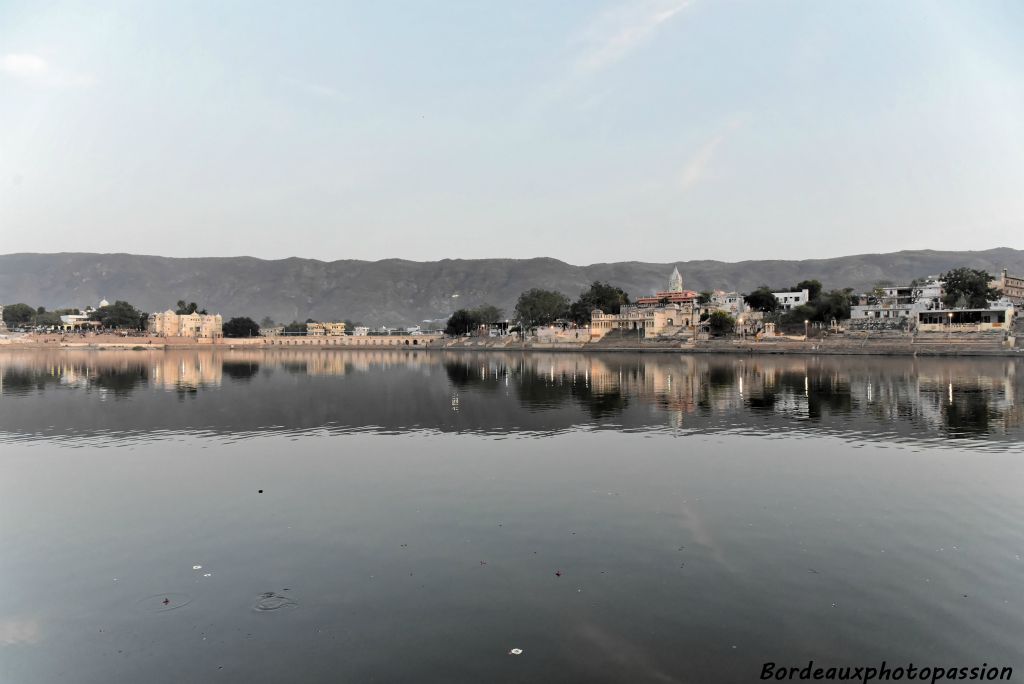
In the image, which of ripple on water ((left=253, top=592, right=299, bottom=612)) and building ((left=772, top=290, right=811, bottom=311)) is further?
building ((left=772, top=290, right=811, bottom=311))

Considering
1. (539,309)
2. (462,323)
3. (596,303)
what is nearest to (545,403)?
(539,309)

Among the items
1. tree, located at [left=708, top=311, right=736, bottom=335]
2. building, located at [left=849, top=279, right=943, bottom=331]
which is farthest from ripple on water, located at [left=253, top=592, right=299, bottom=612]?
tree, located at [left=708, top=311, right=736, bottom=335]

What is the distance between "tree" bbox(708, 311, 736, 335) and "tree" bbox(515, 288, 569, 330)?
39709 millimetres

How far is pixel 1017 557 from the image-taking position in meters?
11.1

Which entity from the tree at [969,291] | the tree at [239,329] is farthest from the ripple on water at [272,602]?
the tree at [239,329]

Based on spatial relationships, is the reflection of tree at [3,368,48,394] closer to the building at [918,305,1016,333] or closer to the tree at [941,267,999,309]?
the building at [918,305,1016,333]

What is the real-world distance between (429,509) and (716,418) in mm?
18509

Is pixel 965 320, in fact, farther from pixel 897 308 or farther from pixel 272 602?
pixel 272 602

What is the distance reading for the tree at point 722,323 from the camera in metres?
117

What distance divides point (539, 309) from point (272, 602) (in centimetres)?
13777

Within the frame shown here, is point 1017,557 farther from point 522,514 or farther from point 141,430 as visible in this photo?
point 141,430

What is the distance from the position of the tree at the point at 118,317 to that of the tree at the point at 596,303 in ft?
378

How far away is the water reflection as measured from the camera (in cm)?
2745

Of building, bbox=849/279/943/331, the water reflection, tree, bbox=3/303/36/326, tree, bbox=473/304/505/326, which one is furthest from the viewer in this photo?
tree, bbox=3/303/36/326
